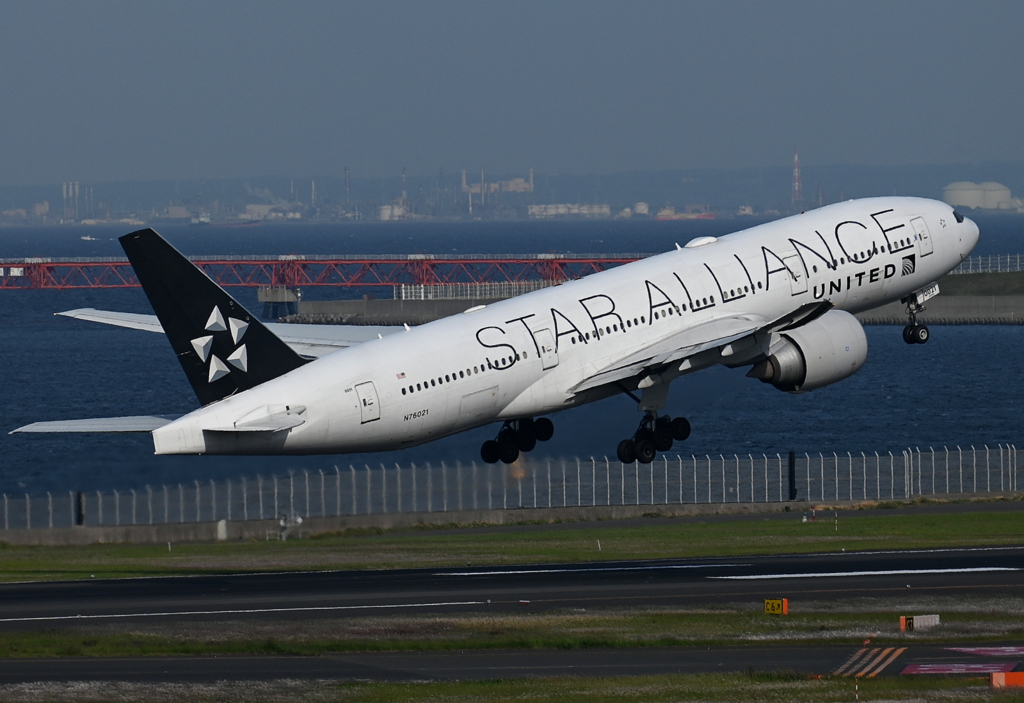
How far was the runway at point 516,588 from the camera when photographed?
47250 mm

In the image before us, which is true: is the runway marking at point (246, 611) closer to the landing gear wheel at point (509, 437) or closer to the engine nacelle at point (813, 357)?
the landing gear wheel at point (509, 437)

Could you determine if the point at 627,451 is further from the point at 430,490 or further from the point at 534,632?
the point at 430,490

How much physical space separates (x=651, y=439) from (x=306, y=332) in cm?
1406

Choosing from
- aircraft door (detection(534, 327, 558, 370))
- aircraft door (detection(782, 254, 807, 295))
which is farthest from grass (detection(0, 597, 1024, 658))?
aircraft door (detection(782, 254, 807, 295))

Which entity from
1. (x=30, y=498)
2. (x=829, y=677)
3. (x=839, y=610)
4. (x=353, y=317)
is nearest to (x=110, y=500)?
(x=30, y=498)

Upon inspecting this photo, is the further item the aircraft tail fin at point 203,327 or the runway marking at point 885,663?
the aircraft tail fin at point 203,327

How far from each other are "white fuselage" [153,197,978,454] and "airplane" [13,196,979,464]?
0.06 meters

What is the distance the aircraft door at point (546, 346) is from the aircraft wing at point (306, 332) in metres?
4.78

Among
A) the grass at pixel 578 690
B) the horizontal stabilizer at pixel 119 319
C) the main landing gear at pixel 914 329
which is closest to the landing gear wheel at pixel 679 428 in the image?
the main landing gear at pixel 914 329

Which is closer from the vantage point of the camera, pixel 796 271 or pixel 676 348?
pixel 676 348

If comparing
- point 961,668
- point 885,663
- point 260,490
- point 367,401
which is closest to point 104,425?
point 367,401

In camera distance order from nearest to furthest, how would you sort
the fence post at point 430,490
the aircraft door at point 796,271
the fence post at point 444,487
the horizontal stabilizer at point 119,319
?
the horizontal stabilizer at point 119,319 < the aircraft door at point 796,271 < the fence post at point 444,487 < the fence post at point 430,490

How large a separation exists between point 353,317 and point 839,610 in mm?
156880

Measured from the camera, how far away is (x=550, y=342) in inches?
1959
